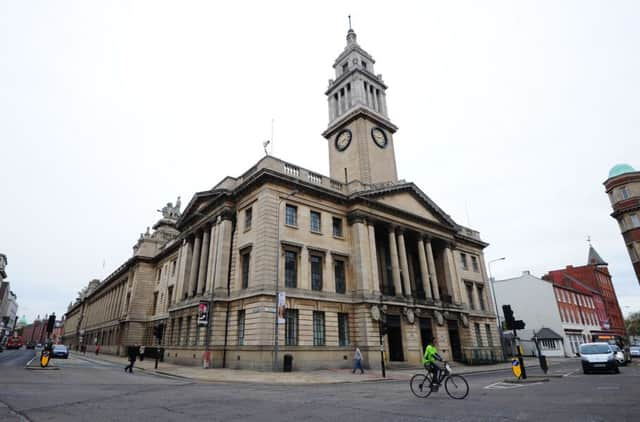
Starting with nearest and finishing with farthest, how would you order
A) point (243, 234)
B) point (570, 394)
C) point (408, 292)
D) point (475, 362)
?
point (570, 394)
point (243, 234)
point (408, 292)
point (475, 362)

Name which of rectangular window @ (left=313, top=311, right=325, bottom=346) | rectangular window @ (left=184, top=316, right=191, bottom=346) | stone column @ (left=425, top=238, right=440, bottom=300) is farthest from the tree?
rectangular window @ (left=184, top=316, right=191, bottom=346)

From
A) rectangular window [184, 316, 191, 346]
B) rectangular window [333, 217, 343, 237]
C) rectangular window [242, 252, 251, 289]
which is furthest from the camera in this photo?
rectangular window [333, 217, 343, 237]

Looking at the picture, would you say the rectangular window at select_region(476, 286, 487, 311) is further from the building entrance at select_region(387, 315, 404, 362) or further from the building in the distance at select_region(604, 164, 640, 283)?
the building in the distance at select_region(604, 164, 640, 283)

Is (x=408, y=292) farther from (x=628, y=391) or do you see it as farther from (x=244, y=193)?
→ (x=628, y=391)

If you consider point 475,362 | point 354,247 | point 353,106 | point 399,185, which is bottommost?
point 475,362

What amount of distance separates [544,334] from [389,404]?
176ft

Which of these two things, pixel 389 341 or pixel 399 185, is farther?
pixel 399 185

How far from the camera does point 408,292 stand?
107 feet

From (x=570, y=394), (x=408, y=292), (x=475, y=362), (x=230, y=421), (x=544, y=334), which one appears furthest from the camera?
(x=544, y=334)

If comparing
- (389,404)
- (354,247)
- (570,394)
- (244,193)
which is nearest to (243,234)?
(244,193)

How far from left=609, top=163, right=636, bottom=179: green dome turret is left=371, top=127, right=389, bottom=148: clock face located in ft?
124

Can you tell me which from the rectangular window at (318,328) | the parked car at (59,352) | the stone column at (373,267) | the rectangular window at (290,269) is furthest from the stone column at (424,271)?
the parked car at (59,352)

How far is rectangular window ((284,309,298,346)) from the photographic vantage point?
2556 centimetres

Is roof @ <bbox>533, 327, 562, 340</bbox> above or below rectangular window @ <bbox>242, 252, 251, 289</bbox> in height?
below
